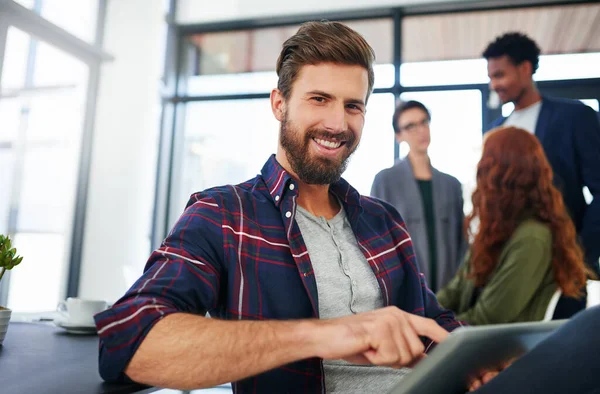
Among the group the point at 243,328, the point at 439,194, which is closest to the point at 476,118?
the point at 439,194

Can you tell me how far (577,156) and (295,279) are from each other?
231 centimetres

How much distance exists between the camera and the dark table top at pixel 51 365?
2.27 ft

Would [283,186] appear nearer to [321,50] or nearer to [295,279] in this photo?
[295,279]

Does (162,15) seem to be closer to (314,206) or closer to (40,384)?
(314,206)

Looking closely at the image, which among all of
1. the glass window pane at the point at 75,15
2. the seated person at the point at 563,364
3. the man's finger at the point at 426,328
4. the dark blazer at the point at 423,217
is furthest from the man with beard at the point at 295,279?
the glass window pane at the point at 75,15

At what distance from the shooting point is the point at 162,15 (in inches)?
181

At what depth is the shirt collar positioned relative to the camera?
3.83 feet

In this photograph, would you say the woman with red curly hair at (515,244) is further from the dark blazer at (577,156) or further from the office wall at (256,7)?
the office wall at (256,7)

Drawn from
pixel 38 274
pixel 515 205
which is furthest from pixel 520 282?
pixel 38 274

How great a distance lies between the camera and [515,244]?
1.80m

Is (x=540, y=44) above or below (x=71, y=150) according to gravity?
above

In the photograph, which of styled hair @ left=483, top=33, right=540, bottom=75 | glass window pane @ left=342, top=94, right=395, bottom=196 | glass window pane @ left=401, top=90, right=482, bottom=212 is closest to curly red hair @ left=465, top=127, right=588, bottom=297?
styled hair @ left=483, top=33, right=540, bottom=75

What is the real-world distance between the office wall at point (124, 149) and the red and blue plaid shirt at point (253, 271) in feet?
11.0

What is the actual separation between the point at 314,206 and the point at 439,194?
6.62 feet
